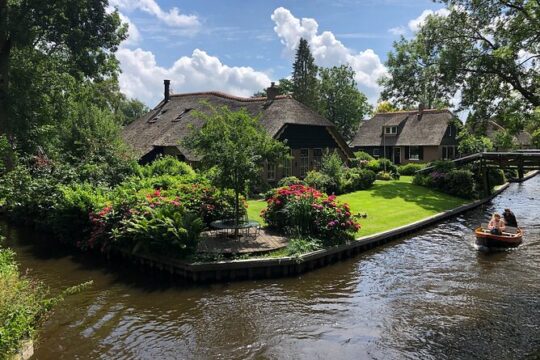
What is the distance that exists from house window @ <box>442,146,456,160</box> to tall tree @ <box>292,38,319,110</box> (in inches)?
912

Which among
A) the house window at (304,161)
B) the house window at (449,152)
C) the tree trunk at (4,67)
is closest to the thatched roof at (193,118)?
the house window at (304,161)

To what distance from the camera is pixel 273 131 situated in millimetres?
26984

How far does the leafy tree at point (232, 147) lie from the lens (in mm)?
14453

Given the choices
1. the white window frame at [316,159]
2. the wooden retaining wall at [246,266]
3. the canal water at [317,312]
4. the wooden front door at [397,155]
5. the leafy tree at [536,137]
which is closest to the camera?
the canal water at [317,312]

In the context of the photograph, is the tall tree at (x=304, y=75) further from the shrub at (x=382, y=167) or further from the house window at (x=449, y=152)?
the shrub at (x=382, y=167)

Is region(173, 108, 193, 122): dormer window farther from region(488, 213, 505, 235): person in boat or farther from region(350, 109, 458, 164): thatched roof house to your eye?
region(488, 213, 505, 235): person in boat

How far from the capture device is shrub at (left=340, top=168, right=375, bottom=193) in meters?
27.9

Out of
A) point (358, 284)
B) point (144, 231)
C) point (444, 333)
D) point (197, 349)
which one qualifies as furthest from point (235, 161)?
point (444, 333)

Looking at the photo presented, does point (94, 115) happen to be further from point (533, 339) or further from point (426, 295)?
point (533, 339)

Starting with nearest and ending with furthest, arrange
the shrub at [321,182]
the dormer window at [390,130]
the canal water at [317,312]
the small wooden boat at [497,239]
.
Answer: the canal water at [317,312], the small wooden boat at [497,239], the shrub at [321,182], the dormer window at [390,130]

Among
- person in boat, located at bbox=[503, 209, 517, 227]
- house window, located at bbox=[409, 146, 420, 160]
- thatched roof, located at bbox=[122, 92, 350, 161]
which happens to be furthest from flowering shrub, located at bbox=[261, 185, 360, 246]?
house window, located at bbox=[409, 146, 420, 160]

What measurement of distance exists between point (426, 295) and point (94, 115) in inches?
925

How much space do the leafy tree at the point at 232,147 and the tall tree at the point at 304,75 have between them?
52903 millimetres

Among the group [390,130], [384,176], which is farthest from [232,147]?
[390,130]
